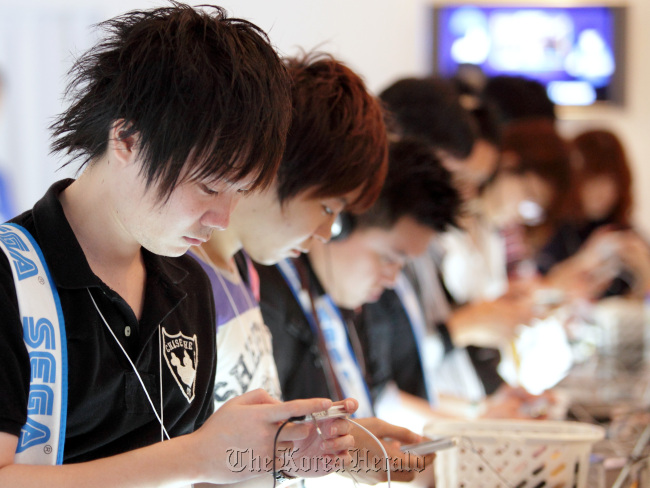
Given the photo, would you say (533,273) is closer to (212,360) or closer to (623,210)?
(623,210)

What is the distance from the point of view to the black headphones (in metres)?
1.58

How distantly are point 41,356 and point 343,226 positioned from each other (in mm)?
931

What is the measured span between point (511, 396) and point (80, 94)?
1528 millimetres

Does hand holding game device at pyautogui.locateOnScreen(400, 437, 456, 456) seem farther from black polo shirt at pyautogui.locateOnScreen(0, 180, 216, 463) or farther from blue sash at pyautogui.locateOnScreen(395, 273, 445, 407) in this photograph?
blue sash at pyautogui.locateOnScreen(395, 273, 445, 407)

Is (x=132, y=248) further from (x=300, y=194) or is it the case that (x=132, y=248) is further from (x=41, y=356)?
(x=300, y=194)

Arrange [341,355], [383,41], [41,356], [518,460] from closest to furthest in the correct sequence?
[41,356], [518,460], [341,355], [383,41]

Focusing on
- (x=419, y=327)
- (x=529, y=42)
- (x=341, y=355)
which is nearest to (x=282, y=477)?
(x=341, y=355)

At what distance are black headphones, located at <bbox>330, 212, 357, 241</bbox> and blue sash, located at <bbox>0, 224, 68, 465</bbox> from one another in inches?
34.3

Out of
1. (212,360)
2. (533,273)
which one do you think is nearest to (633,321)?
(533,273)

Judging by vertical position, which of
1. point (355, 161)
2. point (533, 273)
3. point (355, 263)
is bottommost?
point (533, 273)

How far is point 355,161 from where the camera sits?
1.20 meters

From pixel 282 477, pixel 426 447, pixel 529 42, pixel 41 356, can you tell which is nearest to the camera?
pixel 41 356

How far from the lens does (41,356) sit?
29.0 inches

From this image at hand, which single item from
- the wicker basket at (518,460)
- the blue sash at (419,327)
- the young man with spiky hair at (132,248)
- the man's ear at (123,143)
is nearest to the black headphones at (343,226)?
the blue sash at (419,327)
